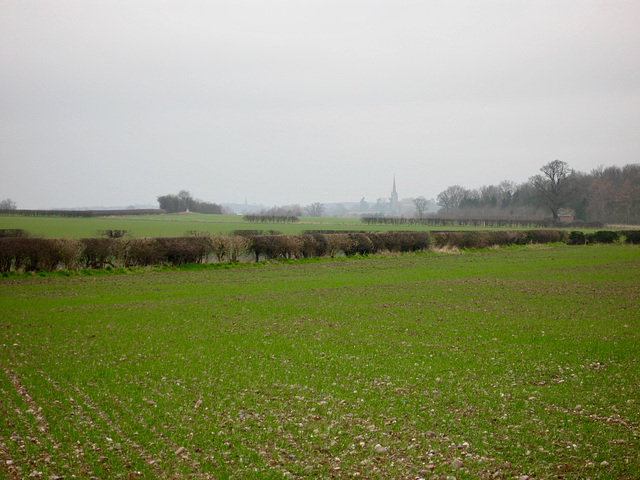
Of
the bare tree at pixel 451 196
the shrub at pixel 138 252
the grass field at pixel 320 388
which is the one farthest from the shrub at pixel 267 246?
the bare tree at pixel 451 196

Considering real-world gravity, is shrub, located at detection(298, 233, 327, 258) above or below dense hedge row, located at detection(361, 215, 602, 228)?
below

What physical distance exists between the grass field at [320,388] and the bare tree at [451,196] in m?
142

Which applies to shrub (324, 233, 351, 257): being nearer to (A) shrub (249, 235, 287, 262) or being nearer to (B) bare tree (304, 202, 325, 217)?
(A) shrub (249, 235, 287, 262)

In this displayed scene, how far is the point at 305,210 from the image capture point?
631 feet

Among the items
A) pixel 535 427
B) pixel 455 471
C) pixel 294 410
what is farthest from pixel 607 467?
pixel 294 410

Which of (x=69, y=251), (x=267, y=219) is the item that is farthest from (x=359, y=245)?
(x=267, y=219)

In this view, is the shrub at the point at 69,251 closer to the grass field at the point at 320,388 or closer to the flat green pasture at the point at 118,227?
the flat green pasture at the point at 118,227

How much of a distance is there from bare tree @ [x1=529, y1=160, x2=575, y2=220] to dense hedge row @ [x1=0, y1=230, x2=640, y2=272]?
60.8 m

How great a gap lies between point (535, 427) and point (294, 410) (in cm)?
368

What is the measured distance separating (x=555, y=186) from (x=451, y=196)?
53.9 m

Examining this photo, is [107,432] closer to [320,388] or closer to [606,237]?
[320,388]

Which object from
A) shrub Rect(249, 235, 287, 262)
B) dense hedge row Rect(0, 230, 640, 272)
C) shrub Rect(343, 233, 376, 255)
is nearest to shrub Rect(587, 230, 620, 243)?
dense hedge row Rect(0, 230, 640, 272)

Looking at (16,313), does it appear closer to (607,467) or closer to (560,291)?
(607,467)

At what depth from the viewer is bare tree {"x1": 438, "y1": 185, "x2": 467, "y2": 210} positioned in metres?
157
